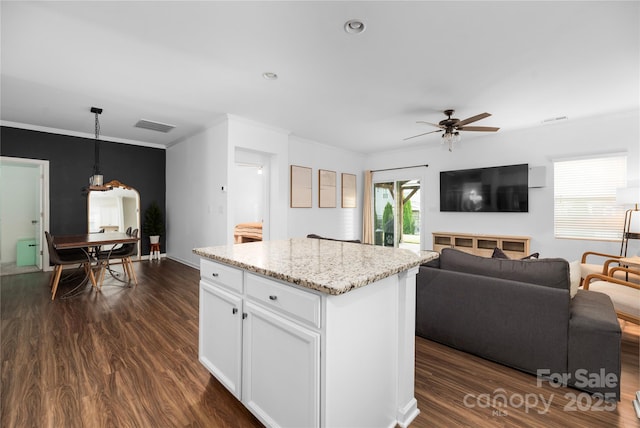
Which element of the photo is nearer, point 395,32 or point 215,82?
point 395,32

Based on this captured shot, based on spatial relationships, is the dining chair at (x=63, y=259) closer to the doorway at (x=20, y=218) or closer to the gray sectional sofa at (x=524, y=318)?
the doorway at (x=20, y=218)

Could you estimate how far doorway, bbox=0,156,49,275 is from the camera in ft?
17.6

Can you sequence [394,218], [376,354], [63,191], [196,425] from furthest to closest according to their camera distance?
[394,218] < [63,191] < [196,425] < [376,354]

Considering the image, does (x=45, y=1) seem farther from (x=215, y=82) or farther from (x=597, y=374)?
(x=597, y=374)

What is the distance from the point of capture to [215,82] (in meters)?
3.18

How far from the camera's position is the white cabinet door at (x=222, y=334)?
156 centimetres

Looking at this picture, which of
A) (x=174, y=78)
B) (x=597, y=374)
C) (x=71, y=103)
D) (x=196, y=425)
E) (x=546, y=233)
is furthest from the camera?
(x=546, y=233)

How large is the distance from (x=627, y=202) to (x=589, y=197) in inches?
37.1

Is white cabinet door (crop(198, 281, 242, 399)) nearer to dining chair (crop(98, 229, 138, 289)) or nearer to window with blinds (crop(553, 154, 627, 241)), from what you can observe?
dining chair (crop(98, 229, 138, 289))

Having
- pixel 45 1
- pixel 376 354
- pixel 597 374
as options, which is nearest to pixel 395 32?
pixel 376 354

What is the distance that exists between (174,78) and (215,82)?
1.38ft

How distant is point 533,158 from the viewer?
4.96 meters

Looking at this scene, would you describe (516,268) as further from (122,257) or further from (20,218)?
(20,218)

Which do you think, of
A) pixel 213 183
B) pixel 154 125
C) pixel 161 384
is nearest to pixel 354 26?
pixel 161 384
